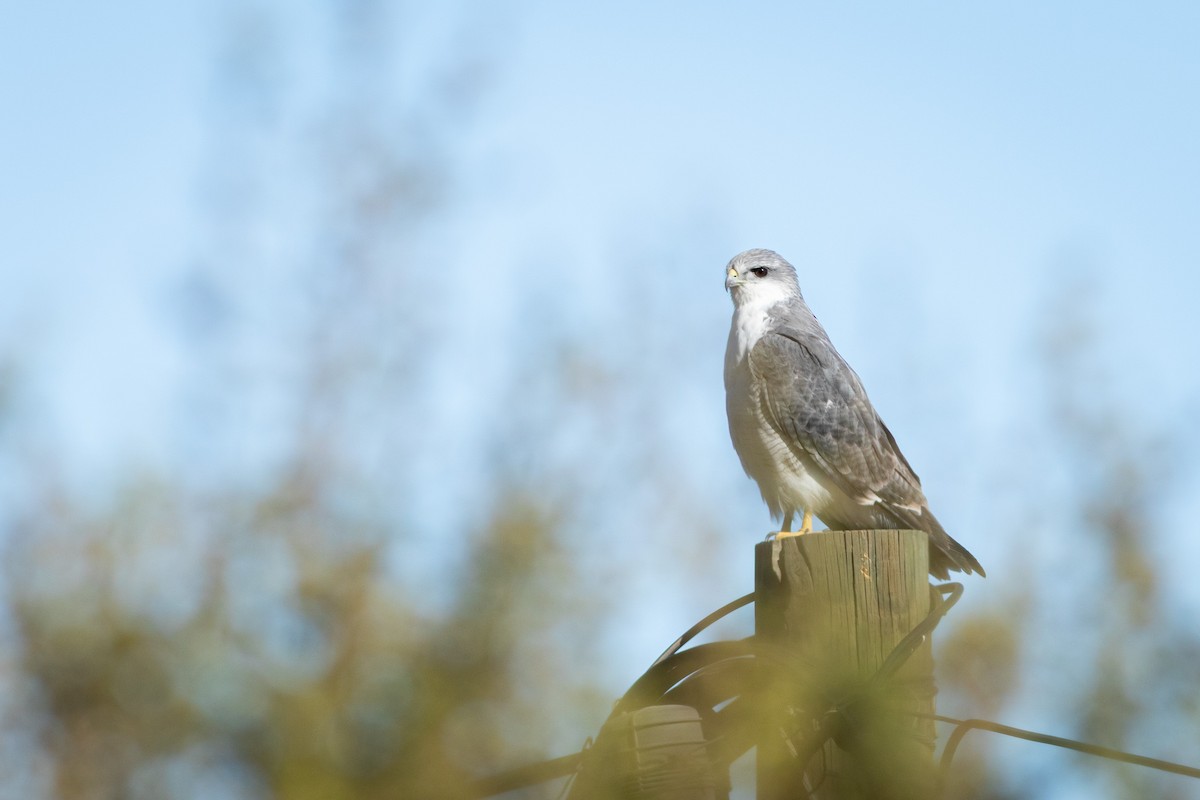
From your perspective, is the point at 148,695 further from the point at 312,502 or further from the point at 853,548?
the point at 312,502

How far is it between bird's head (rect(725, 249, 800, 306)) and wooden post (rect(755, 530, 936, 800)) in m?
2.35

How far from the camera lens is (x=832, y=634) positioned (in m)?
2.28

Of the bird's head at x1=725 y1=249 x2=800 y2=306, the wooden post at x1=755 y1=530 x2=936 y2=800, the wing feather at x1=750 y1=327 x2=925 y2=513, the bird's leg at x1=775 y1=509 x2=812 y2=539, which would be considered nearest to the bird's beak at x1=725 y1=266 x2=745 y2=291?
the bird's head at x1=725 y1=249 x2=800 y2=306

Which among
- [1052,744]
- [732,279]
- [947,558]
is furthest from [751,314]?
[1052,744]

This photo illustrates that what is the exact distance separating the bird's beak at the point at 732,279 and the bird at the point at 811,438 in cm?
30

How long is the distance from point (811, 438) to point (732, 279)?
0.86m

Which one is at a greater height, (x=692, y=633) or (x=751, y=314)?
(x=751, y=314)

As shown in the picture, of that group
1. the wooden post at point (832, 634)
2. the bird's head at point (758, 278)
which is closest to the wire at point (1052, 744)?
the wooden post at point (832, 634)

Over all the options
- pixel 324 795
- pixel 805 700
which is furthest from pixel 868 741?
pixel 324 795

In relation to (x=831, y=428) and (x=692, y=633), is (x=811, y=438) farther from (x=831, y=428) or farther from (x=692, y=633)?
(x=692, y=633)

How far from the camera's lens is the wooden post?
1996 millimetres

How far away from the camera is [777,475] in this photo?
13.9ft

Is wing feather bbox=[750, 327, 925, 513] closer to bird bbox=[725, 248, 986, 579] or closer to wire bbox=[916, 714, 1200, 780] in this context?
bird bbox=[725, 248, 986, 579]

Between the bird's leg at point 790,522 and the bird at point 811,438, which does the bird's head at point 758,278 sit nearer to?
the bird at point 811,438
